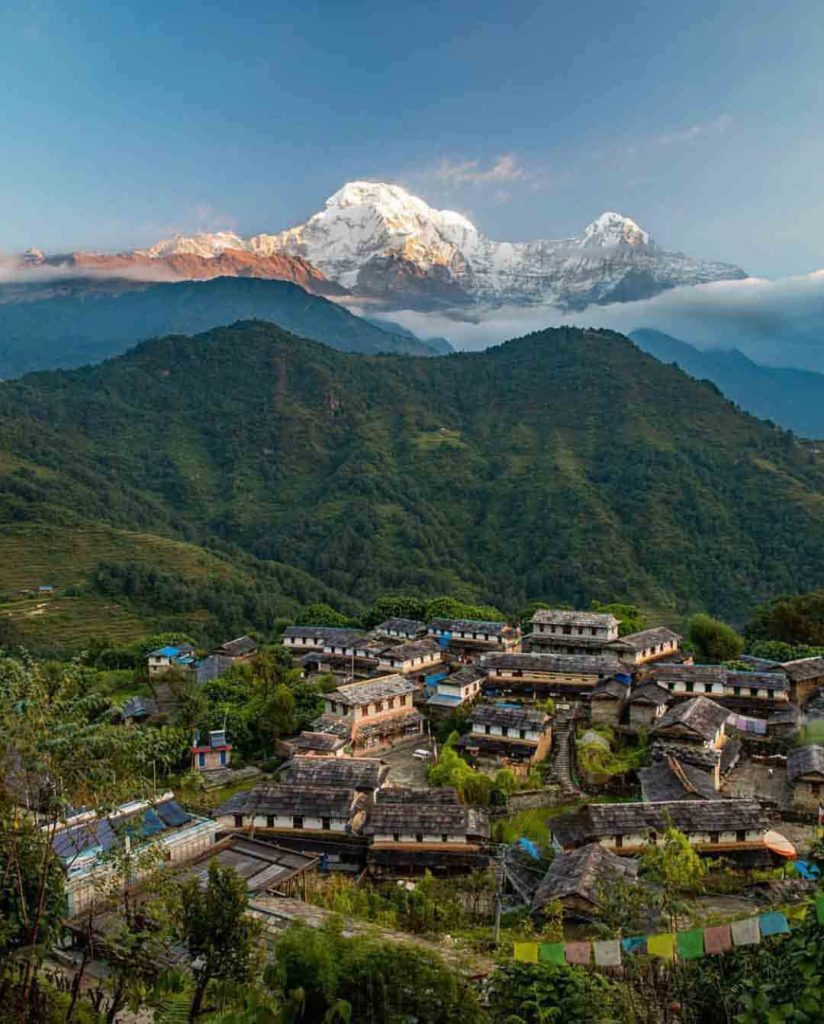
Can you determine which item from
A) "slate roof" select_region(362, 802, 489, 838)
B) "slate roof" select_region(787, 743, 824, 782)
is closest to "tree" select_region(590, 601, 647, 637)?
"slate roof" select_region(787, 743, 824, 782)

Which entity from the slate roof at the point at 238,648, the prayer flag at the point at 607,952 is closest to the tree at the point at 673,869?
the prayer flag at the point at 607,952

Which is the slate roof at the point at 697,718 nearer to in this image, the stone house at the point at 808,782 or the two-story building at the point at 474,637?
the stone house at the point at 808,782

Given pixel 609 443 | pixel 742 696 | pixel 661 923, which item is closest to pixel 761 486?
pixel 609 443

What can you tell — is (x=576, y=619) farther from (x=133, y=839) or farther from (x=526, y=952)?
(x=526, y=952)

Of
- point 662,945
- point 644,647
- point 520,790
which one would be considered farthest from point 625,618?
point 662,945

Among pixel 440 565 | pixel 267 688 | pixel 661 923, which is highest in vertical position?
pixel 661 923

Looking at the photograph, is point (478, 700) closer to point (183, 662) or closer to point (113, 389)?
point (183, 662)
